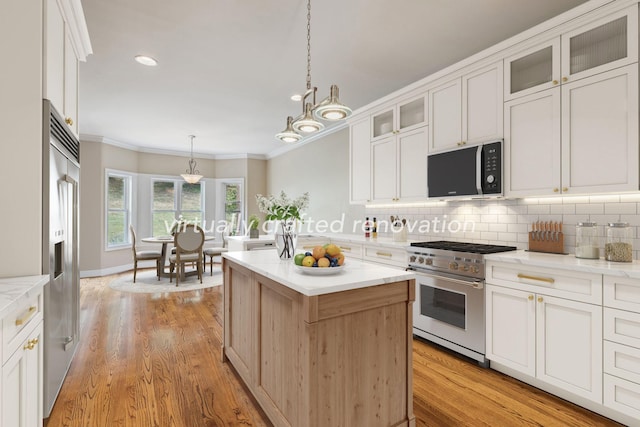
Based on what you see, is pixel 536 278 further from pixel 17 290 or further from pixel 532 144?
pixel 17 290

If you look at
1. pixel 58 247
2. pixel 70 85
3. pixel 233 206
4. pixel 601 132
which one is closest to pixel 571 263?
pixel 601 132

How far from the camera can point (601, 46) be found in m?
2.15

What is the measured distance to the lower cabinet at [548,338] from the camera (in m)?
1.97

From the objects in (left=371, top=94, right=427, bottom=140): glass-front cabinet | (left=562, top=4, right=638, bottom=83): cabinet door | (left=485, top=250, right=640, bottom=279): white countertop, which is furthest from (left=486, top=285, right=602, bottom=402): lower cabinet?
(left=371, top=94, right=427, bottom=140): glass-front cabinet

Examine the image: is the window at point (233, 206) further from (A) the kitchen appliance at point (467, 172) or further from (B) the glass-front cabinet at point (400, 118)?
(A) the kitchen appliance at point (467, 172)

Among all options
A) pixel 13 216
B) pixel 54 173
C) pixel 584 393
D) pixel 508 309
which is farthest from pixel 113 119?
pixel 584 393

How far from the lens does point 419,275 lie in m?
3.09

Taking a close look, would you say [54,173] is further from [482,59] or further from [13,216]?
[482,59]

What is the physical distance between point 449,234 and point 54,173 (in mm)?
3502

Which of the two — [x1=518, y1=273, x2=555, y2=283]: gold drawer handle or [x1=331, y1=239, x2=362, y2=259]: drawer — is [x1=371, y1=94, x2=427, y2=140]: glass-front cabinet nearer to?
[x1=331, y1=239, x2=362, y2=259]: drawer

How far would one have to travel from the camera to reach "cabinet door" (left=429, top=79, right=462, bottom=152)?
3.04m

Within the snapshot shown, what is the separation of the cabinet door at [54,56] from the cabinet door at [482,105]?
313 cm

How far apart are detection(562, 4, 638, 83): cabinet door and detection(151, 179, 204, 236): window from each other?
752 cm

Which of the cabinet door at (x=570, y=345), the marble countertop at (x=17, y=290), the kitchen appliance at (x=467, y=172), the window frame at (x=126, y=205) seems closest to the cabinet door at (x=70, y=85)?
the marble countertop at (x=17, y=290)
